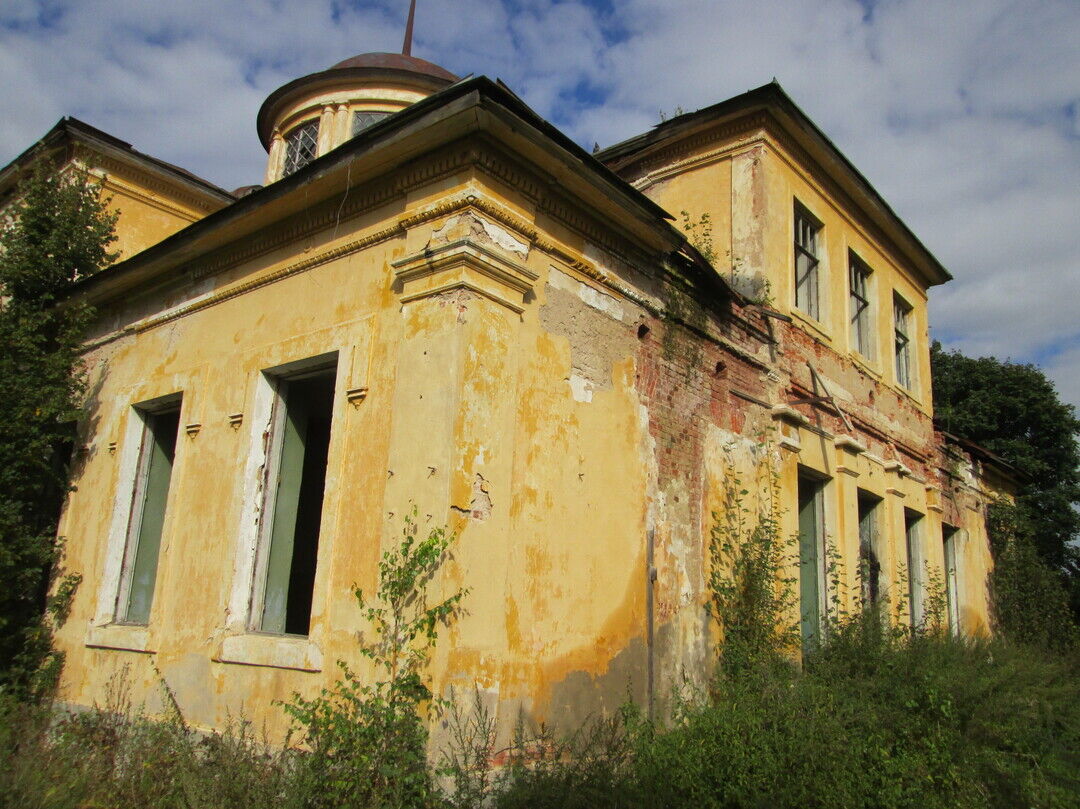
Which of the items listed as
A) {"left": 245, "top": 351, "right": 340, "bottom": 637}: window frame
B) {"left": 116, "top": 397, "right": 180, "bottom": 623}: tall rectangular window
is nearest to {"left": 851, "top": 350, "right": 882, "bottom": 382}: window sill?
{"left": 245, "top": 351, "right": 340, "bottom": 637}: window frame

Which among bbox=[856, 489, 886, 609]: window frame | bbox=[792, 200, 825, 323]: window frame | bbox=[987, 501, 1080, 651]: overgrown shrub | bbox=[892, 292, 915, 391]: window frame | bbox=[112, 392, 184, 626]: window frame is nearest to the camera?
bbox=[112, 392, 184, 626]: window frame

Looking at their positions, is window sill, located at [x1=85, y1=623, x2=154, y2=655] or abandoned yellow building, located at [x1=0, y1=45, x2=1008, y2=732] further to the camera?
window sill, located at [x1=85, y1=623, x2=154, y2=655]

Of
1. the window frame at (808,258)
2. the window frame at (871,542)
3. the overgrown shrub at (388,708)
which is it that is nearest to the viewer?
the overgrown shrub at (388,708)

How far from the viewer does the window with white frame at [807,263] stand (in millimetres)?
10008

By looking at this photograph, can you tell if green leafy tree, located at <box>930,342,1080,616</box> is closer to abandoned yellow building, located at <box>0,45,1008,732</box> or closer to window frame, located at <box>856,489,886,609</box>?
window frame, located at <box>856,489,886,609</box>

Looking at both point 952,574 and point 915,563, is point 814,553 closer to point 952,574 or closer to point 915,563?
point 915,563

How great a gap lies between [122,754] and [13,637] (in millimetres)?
2361

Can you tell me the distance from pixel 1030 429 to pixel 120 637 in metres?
20.8

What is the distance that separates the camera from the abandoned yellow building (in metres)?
5.20

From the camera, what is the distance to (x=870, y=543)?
10727mm

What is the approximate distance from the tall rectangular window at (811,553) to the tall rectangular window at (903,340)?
3924 millimetres

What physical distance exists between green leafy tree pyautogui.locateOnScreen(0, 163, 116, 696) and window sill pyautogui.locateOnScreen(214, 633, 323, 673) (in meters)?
2.45

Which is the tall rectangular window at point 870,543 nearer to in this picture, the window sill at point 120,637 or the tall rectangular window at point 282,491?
the tall rectangular window at point 282,491

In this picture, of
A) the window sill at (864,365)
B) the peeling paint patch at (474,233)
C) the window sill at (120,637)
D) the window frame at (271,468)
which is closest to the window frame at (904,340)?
the window sill at (864,365)
